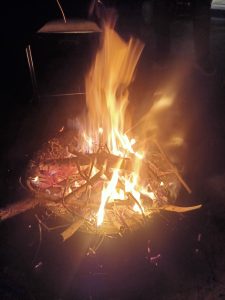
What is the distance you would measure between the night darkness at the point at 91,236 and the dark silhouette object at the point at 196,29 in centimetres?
22

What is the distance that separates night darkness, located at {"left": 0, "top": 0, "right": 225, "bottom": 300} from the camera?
2.69 m

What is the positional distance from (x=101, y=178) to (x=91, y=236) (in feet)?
1.58

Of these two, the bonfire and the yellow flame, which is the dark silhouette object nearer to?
the bonfire

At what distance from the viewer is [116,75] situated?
4.20 metres

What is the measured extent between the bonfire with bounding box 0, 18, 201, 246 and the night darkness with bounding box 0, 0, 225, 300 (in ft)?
0.33

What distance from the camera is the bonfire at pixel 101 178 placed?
2.77m

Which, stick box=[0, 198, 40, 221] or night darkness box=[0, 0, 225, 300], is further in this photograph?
stick box=[0, 198, 40, 221]

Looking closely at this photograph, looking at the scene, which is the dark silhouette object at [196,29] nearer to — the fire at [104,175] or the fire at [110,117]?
the fire at [110,117]

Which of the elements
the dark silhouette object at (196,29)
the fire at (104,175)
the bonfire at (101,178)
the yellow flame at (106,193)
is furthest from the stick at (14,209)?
the dark silhouette object at (196,29)

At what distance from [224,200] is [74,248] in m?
1.62

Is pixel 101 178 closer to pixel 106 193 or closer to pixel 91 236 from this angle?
pixel 106 193

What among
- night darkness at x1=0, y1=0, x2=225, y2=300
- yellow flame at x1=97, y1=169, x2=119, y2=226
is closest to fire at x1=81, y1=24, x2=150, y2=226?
yellow flame at x1=97, y1=169, x2=119, y2=226

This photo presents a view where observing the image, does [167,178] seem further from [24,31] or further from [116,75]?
[24,31]

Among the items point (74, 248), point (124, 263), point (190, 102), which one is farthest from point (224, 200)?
point (190, 102)
